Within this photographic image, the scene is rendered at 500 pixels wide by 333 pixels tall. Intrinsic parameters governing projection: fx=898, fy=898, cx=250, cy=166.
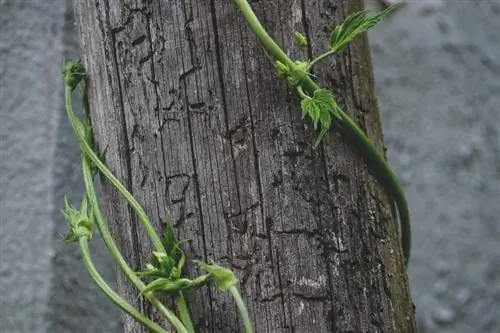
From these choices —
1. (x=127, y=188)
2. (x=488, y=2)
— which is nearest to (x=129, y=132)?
(x=127, y=188)

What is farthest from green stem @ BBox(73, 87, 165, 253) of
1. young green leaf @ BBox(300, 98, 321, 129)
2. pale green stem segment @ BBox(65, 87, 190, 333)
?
young green leaf @ BBox(300, 98, 321, 129)

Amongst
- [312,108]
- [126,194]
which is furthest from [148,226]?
[312,108]

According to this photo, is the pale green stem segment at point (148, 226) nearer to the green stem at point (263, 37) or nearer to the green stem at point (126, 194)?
the green stem at point (126, 194)

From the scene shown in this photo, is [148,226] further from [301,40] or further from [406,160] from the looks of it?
[406,160]

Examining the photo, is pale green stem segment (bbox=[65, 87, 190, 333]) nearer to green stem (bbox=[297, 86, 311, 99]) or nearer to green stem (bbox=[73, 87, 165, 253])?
green stem (bbox=[73, 87, 165, 253])

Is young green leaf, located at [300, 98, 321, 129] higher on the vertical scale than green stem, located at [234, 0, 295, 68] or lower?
lower

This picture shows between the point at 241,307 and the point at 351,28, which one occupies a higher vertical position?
the point at 351,28
